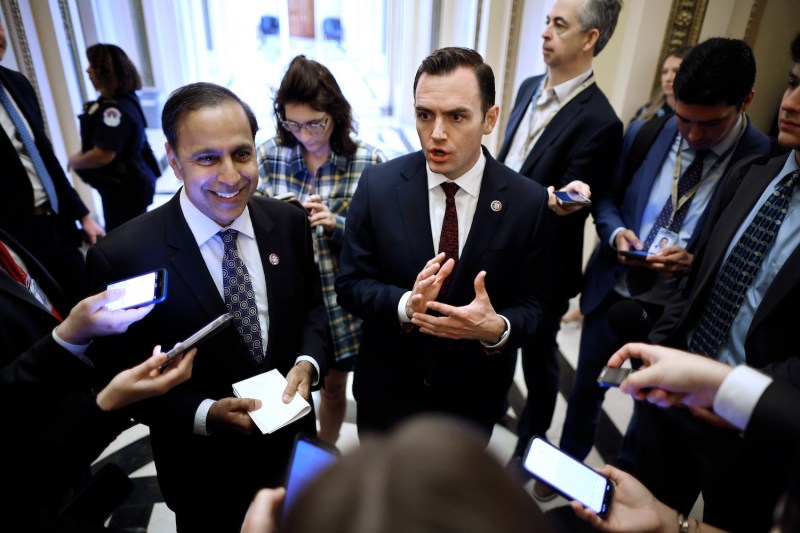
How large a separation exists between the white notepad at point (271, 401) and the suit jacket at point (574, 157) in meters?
1.56

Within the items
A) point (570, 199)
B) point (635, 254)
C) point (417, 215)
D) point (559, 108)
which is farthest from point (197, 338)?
point (559, 108)

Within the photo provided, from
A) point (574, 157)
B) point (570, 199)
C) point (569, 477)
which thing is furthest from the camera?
point (574, 157)

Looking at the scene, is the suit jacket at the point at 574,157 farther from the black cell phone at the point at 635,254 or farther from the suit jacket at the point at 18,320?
the suit jacket at the point at 18,320

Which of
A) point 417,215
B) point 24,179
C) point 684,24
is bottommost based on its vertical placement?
point 24,179

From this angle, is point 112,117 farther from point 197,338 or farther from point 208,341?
point 197,338

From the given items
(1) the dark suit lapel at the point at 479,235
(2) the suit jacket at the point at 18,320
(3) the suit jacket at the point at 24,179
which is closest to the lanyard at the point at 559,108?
(1) the dark suit lapel at the point at 479,235

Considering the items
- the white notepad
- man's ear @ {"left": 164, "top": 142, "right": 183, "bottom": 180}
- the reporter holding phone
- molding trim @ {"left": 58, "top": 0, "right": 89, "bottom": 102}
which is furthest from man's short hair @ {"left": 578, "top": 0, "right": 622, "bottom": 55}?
molding trim @ {"left": 58, "top": 0, "right": 89, "bottom": 102}

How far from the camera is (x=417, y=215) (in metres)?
1.75

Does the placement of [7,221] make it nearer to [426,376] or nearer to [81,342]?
[81,342]

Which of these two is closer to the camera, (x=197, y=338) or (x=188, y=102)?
(x=197, y=338)

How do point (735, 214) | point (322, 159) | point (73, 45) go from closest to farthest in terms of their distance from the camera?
point (735, 214) → point (322, 159) → point (73, 45)

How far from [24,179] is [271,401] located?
2.27 metres

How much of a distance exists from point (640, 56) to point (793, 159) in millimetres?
2429

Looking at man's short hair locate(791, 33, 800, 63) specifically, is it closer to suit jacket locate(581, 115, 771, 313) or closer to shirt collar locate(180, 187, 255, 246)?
suit jacket locate(581, 115, 771, 313)
